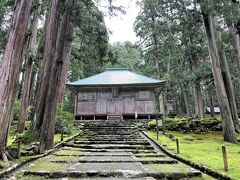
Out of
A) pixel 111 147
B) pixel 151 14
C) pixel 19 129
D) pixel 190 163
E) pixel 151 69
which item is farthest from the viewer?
pixel 151 69

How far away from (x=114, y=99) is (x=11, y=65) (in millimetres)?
14595

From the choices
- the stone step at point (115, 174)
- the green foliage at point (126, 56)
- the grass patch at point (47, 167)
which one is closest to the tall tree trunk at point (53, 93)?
the grass patch at point (47, 167)

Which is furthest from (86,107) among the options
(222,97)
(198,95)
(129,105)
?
(222,97)

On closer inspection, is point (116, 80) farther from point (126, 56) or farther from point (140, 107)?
point (126, 56)

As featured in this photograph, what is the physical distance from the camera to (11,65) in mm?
5867

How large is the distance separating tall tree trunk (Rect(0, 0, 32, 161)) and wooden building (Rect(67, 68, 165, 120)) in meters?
13.5

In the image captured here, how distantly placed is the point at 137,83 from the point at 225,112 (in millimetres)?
8326

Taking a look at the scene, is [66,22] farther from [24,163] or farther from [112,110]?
[112,110]

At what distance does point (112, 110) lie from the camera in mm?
20078

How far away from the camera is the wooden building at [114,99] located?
19.8 m

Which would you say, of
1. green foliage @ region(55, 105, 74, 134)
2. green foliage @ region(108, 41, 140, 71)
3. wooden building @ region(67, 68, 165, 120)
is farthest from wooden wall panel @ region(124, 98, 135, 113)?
green foliage @ region(108, 41, 140, 71)

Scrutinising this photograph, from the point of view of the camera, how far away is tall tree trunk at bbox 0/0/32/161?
568cm

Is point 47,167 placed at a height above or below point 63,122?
below

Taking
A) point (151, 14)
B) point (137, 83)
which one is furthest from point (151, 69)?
point (137, 83)
